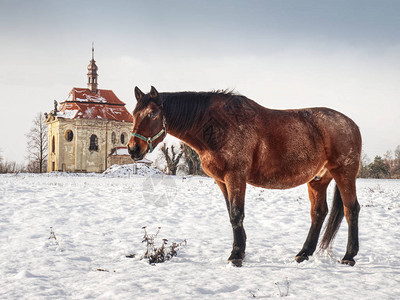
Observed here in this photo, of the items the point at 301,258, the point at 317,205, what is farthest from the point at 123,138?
the point at 301,258

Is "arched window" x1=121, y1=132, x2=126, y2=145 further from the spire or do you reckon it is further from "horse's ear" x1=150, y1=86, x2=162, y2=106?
"horse's ear" x1=150, y1=86, x2=162, y2=106

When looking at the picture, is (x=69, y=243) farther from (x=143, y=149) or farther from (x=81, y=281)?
(x=143, y=149)

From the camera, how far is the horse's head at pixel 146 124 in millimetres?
4898

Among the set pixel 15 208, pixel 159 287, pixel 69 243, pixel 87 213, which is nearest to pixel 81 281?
pixel 159 287

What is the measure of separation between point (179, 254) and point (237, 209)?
1378 mm

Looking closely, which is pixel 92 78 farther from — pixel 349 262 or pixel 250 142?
pixel 349 262

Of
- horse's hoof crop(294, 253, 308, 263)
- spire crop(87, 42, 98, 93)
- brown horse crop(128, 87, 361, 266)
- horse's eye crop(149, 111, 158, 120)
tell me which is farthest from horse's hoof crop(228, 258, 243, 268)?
spire crop(87, 42, 98, 93)

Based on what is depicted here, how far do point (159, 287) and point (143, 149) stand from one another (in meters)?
1.60

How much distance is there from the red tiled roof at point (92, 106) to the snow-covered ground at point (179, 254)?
36.9 metres

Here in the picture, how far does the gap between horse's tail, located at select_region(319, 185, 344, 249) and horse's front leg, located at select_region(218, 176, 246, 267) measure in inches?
51.5

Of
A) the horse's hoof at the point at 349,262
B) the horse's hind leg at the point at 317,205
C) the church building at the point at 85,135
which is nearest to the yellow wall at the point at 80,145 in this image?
the church building at the point at 85,135

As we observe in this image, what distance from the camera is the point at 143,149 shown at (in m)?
4.92

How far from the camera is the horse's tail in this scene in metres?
5.68

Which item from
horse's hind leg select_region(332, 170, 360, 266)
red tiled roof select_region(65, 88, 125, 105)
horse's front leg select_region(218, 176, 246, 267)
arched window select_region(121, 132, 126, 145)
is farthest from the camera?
red tiled roof select_region(65, 88, 125, 105)
